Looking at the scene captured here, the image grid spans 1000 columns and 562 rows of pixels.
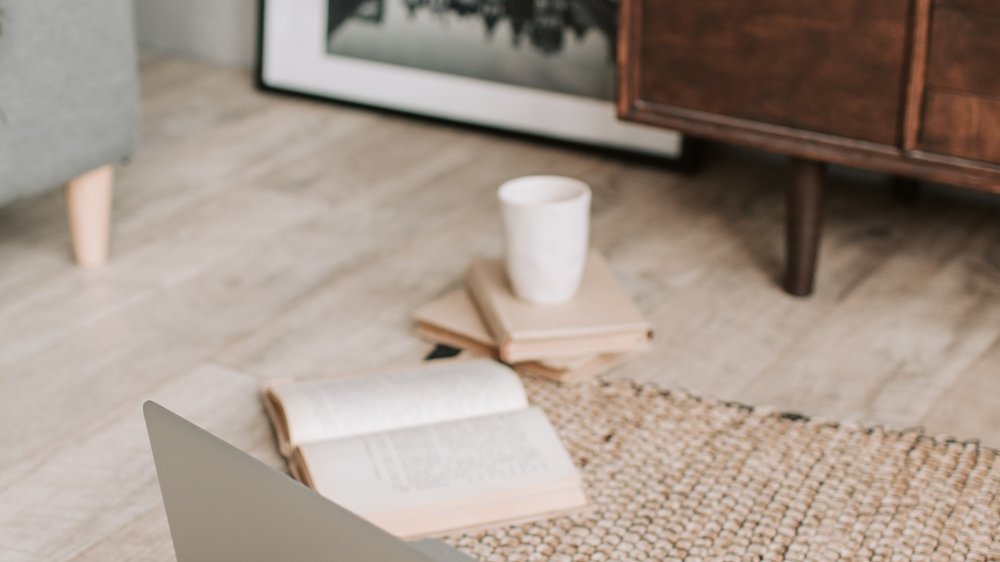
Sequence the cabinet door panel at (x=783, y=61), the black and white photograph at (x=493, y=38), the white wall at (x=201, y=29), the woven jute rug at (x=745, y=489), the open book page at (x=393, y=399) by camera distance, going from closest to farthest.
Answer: the woven jute rug at (x=745, y=489) → the open book page at (x=393, y=399) → the cabinet door panel at (x=783, y=61) → the black and white photograph at (x=493, y=38) → the white wall at (x=201, y=29)

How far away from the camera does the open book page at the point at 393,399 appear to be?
1295mm

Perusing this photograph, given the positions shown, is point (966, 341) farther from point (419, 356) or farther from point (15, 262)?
point (15, 262)

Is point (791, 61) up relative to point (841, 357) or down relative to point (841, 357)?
up

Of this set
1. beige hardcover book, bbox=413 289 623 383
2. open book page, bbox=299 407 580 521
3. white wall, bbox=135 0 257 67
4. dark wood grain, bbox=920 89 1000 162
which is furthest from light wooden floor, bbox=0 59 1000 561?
white wall, bbox=135 0 257 67

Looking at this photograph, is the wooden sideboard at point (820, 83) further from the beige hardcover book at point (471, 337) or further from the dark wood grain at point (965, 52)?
the beige hardcover book at point (471, 337)

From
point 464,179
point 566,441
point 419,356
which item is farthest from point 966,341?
point 464,179

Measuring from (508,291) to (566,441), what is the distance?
0.89 feet

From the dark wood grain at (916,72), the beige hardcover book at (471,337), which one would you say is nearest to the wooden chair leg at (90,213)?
the beige hardcover book at (471,337)

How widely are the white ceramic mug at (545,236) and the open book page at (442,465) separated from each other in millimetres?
246

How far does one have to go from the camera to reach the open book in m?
1.20

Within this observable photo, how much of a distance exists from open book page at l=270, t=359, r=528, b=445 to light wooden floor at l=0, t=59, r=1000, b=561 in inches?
3.0

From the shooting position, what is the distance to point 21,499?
1281 mm

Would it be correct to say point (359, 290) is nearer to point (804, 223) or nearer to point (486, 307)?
point (486, 307)

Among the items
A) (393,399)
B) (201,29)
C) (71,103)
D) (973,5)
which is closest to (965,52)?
(973,5)
